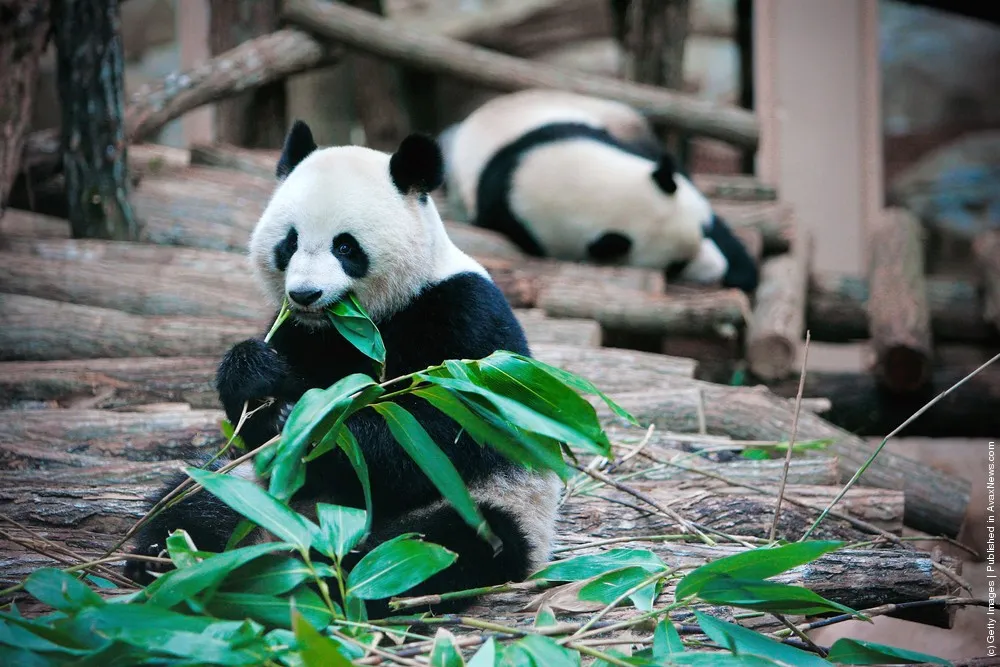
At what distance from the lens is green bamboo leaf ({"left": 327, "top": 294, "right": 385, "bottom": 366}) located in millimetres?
2158

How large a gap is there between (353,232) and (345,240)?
0.03 m

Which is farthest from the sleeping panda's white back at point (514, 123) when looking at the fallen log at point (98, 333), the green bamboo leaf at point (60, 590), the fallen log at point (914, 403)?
the green bamboo leaf at point (60, 590)

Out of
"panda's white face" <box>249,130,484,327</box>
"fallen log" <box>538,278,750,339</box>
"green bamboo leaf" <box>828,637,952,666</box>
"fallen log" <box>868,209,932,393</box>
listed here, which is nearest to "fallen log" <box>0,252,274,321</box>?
"fallen log" <box>538,278,750,339</box>

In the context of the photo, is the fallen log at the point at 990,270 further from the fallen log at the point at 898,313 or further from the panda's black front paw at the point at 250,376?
the panda's black front paw at the point at 250,376

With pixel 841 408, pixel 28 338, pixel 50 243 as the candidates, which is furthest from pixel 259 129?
pixel 841 408

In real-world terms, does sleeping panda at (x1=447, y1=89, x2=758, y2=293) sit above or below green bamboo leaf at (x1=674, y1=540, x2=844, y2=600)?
above

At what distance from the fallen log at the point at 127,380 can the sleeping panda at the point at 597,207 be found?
1989mm

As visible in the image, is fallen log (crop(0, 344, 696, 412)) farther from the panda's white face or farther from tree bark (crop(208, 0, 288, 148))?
tree bark (crop(208, 0, 288, 148))

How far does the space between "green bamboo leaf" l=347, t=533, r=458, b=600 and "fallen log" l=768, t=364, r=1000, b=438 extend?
3735mm

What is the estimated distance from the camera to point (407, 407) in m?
2.25

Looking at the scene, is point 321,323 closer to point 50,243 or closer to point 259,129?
point 50,243

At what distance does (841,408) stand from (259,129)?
13.7 ft

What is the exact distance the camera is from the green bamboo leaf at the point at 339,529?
6.00 feet

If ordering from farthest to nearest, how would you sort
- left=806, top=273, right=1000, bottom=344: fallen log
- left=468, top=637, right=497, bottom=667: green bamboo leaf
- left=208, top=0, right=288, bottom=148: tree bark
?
left=208, top=0, right=288, bottom=148: tree bark
left=806, top=273, right=1000, bottom=344: fallen log
left=468, top=637, right=497, bottom=667: green bamboo leaf
